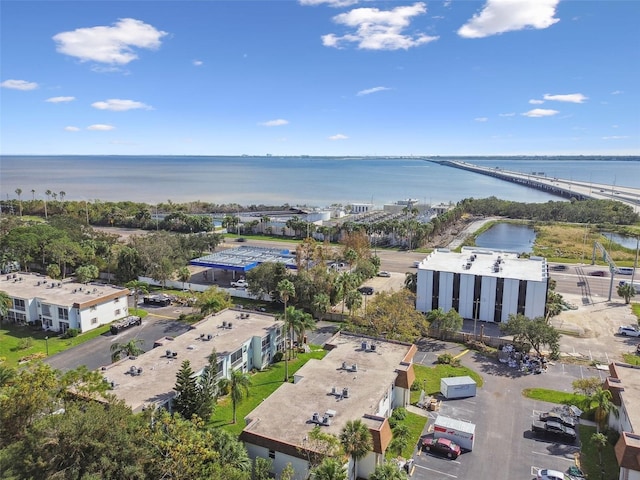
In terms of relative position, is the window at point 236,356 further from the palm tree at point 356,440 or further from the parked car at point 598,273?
the parked car at point 598,273

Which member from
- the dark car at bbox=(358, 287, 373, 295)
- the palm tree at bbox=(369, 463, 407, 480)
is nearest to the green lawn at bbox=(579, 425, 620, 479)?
the palm tree at bbox=(369, 463, 407, 480)

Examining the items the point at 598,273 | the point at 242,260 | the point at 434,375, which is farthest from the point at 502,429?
the point at 598,273

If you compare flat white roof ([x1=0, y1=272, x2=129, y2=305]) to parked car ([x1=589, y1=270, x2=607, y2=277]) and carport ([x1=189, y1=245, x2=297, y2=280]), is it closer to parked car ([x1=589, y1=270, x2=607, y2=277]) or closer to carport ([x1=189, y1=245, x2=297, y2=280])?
carport ([x1=189, y1=245, x2=297, y2=280])

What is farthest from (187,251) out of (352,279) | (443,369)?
(443,369)

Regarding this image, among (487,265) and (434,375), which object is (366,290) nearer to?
(487,265)

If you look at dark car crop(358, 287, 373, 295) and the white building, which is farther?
dark car crop(358, 287, 373, 295)

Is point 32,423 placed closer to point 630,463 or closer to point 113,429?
point 113,429
